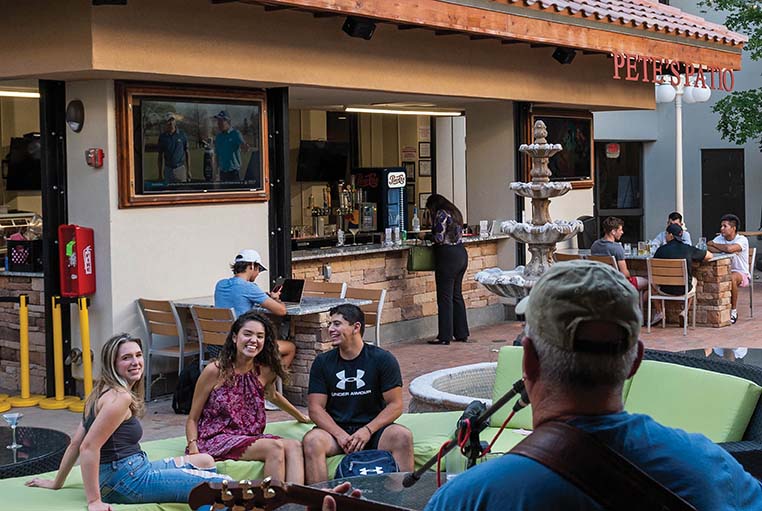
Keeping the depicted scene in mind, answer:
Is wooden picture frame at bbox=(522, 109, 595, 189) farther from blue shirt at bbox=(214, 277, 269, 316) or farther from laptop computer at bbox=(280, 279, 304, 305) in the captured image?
blue shirt at bbox=(214, 277, 269, 316)

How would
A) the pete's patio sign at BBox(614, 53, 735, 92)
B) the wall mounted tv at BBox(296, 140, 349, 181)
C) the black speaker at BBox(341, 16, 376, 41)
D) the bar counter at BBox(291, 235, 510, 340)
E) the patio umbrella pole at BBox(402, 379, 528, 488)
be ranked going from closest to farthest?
the patio umbrella pole at BBox(402, 379, 528, 488) → the black speaker at BBox(341, 16, 376, 41) → the bar counter at BBox(291, 235, 510, 340) → the pete's patio sign at BBox(614, 53, 735, 92) → the wall mounted tv at BBox(296, 140, 349, 181)

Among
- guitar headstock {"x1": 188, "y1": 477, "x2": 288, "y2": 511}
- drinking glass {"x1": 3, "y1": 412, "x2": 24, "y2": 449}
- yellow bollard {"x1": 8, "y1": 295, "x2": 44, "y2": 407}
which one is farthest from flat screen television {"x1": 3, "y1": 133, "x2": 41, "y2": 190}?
guitar headstock {"x1": 188, "y1": 477, "x2": 288, "y2": 511}

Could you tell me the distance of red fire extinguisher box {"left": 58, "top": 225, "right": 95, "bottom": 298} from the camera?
974cm

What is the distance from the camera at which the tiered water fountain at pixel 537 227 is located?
34.3 feet

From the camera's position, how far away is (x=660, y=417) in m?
5.86

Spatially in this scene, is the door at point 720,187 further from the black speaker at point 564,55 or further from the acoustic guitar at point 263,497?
the acoustic guitar at point 263,497

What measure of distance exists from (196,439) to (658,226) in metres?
18.8

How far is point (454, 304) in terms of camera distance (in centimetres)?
1325

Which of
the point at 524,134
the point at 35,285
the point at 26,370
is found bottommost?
the point at 26,370

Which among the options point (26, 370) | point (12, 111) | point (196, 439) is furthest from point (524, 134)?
point (196, 439)

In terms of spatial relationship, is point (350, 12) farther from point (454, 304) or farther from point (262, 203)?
point (454, 304)

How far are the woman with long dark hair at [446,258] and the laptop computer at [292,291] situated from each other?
3.13 meters

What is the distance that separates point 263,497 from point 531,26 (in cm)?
983

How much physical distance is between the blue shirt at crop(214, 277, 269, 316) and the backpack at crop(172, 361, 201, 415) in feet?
1.76
